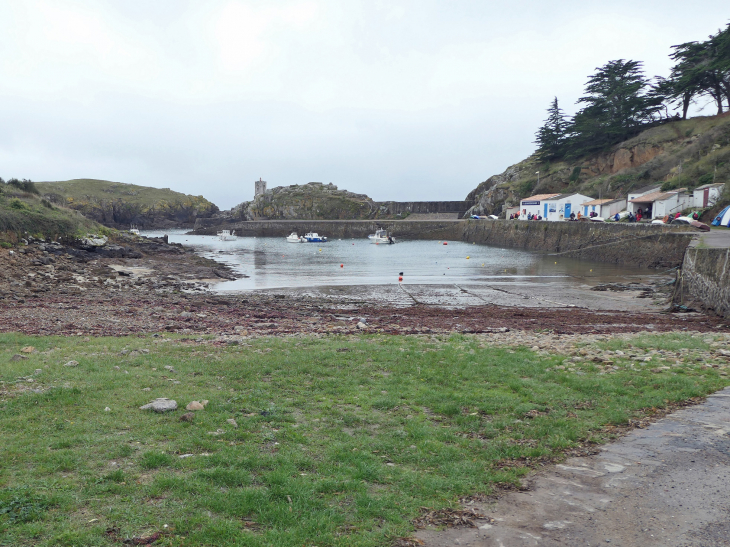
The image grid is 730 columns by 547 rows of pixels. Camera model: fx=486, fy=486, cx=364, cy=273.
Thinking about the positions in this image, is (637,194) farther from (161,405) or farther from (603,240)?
(161,405)

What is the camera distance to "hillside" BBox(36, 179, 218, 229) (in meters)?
136

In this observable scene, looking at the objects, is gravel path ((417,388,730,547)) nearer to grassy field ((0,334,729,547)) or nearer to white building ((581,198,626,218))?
grassy field ((0,334,729,547))

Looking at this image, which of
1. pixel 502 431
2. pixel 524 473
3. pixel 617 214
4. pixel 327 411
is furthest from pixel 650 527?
pixel 617 214

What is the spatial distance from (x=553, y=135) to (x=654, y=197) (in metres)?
45.5

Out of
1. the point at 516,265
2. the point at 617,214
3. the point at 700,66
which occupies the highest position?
the point at 700,66

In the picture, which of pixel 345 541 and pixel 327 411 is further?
pixel 327 411

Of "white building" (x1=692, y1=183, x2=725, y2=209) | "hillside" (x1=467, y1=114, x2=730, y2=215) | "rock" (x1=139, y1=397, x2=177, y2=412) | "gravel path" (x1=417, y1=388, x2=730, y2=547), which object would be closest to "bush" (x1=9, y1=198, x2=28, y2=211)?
"rock" (x1=139, y1=397, x2=177, y2=412)

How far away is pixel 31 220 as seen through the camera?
3622cm

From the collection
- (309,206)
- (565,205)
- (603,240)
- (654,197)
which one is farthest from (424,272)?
(309,206)

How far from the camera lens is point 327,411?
7.73 metres

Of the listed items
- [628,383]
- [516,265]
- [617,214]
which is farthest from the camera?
[617,214]

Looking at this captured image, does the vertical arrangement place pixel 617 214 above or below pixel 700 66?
below

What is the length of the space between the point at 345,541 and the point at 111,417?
425cm

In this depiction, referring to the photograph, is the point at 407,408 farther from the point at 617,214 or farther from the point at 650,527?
the point at 617,214
